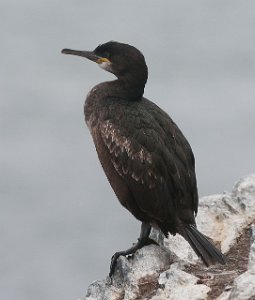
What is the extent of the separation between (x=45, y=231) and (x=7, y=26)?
7113 centimetres

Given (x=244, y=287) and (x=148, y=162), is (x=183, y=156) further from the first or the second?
(x=244, y=287)

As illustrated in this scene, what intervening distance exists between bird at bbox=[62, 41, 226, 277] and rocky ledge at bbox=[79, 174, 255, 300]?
0.27 metres

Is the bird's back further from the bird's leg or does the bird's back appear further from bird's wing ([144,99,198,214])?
the bird's leg

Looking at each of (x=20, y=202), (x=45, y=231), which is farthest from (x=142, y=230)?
(x=20, y=202)

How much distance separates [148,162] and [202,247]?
1.35 m

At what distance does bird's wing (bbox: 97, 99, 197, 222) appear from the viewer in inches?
691

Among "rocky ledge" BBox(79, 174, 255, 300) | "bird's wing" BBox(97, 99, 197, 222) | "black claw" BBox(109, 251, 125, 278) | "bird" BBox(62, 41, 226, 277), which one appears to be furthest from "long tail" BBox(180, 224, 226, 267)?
"black claw" BBox(109, 251, 125, 278)

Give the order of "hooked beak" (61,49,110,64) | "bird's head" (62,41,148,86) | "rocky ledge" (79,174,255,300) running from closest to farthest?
"rocky ledge" (79,174,255,300) < "bird's head" (62,41,148,86) < "hooked beak" (61,49,110,64)

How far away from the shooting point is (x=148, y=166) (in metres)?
17.6

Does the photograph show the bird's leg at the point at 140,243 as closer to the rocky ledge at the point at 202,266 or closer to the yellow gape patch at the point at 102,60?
the rocky ledge at the point at 202,266

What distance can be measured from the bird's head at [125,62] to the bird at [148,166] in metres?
0.13

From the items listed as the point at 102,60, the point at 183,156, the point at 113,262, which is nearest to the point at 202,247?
the point at 113,262

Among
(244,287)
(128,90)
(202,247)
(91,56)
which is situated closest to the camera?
(244,287)

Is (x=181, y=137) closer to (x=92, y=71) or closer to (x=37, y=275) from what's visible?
(x=37, y=275)
